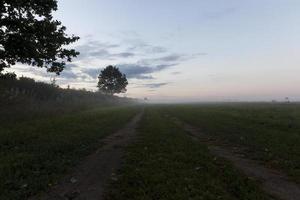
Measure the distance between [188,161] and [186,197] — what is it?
4.07 meters

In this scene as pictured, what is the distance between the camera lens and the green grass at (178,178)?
732 cm

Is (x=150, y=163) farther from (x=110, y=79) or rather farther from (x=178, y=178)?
(x=110, y=79)

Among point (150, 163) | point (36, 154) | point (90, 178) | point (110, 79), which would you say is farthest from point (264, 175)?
point (110, 79)

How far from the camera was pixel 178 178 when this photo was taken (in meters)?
8.66

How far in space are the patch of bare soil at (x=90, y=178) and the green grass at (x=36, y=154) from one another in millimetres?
452

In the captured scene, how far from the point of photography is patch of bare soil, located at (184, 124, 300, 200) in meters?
7.71

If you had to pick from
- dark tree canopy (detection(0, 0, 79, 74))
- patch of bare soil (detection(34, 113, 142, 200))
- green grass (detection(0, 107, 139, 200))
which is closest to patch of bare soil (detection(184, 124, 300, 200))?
patch of bare soil (detection(34, 113, 142, 200))

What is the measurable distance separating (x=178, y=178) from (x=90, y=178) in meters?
2.93

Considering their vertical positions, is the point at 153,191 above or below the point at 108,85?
below

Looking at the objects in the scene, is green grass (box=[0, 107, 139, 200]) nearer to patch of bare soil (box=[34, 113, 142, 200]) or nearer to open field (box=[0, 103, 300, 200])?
open field (box=[0, 103, 300, 200])

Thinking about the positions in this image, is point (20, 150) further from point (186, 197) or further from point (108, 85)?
point (108, 85)

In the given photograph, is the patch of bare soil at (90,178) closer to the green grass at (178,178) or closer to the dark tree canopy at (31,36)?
the green grass at (178,178)

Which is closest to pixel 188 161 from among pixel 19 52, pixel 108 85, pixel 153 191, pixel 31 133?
pixel 153 191

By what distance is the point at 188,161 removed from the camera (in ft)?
36.3
